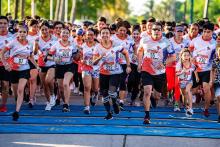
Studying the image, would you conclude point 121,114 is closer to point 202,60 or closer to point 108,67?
point 108,67

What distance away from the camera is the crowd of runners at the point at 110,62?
10906 millimetres

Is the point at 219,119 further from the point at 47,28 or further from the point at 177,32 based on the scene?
the point at 47,28

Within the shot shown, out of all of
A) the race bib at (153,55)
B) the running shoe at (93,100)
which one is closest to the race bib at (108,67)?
the race bib at (153,55)

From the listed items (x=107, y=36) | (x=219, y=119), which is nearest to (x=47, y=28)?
(x=107, y=36)

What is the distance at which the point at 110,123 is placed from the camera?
35.3 feet

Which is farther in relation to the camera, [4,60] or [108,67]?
[108,67]

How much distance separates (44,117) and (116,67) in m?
1.90

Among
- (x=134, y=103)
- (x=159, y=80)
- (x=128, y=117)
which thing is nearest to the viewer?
(x=159, y=80)

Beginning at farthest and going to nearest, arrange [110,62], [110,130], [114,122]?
[110,62]
[114,122]
[110,130]

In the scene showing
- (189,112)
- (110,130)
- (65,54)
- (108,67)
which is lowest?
(110,130)

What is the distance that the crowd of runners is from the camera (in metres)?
10.9

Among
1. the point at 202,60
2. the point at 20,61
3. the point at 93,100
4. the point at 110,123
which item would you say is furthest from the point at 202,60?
the point at 20,61

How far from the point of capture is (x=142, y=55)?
11.0 m

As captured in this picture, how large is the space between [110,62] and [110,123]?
127 centimetres
